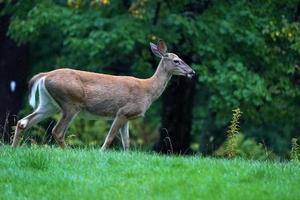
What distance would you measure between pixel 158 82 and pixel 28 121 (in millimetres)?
2245

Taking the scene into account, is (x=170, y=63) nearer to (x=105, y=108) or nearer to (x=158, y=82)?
(x=158, y=82)

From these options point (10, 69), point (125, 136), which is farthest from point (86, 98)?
point (10, 69)

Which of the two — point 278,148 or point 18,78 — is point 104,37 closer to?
point 18,78

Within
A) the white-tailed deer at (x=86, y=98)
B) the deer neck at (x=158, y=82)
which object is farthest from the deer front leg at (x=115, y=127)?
the deer neck at (x=158, y=82)

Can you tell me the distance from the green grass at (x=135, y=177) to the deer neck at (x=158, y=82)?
9.49ft

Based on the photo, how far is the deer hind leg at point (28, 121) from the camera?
11.8 metres

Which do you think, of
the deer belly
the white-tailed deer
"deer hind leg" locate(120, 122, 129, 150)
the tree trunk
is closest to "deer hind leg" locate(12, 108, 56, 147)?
the white-tailed deer

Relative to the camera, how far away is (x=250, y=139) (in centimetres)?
2580

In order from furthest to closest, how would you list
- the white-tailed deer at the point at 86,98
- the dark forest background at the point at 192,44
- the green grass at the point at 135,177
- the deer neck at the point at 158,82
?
the dark forest background at the point at 192,44 < the deer neck at the point at 158,82 < the white-tailed deer at the point at 86,98 < the green grass at the point at 135,177

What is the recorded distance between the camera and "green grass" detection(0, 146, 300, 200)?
27.8 feet

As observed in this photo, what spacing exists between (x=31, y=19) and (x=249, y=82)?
4694 mm

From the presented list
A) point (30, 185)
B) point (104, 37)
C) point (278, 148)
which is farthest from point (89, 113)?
point (278, 148)

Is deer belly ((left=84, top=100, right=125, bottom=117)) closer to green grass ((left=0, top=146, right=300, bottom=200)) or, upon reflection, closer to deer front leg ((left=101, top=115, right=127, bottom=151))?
deer front leg ((left=101, top=115, right=127, bottom=151))

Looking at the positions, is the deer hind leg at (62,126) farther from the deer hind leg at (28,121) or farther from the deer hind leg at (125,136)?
the deer hind leg at (125,136)
